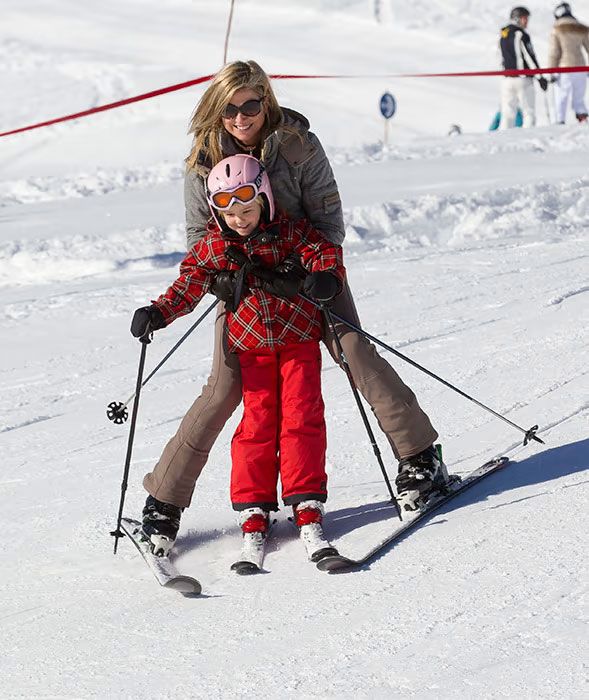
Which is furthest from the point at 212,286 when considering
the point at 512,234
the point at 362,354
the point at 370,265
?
the point at 512,234

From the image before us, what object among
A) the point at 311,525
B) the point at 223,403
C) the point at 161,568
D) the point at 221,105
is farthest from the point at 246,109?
the point at 161,568

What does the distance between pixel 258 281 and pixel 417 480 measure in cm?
83

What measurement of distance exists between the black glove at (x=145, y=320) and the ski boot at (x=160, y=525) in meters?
0.60

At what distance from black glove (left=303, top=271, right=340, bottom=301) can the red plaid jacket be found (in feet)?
0.37

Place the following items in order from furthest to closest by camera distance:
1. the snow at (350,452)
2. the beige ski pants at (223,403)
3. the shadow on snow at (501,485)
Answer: the shadow on snow at (501,485), the beige ski pants at (223,403), the snow at (350,452)

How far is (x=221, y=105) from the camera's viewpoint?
3617mm

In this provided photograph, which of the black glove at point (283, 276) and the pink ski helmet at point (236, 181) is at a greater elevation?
the pink ski helmet at point (236, 181)

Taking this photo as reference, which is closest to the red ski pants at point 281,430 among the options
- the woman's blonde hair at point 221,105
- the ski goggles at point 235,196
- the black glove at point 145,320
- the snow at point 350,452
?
the snow at point 350,452

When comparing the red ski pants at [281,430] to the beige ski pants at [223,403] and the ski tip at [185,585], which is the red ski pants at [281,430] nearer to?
the beige ski pants at [223,403]

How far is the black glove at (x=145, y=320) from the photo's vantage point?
353 centimetres

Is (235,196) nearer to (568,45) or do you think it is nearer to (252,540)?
(252,540)

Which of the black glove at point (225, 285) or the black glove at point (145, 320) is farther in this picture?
the black glove at point (225, 285)

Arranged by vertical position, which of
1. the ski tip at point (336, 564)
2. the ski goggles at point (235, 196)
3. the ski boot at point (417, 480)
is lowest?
the ski tip at point (336, 564)

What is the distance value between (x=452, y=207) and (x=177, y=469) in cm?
587
